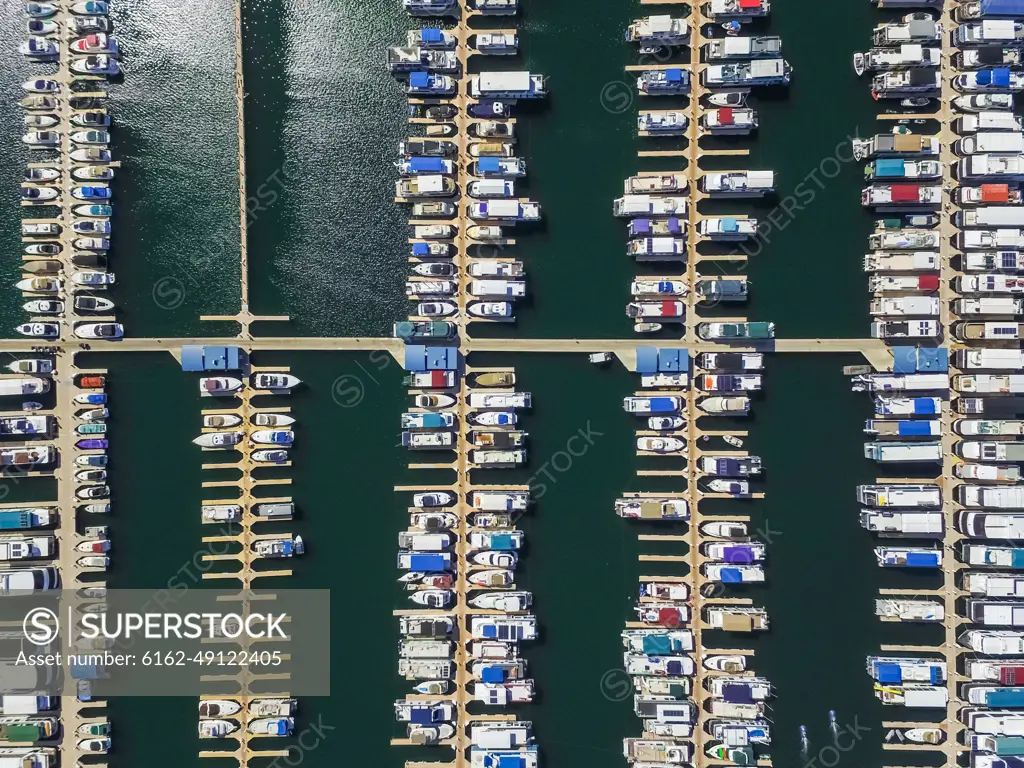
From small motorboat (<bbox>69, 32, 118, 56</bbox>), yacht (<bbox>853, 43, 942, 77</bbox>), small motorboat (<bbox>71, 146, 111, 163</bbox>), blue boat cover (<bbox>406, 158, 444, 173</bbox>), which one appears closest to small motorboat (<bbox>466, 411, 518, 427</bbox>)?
blue boat cover (<bbox>406, 158, 444, 173</bbox>)

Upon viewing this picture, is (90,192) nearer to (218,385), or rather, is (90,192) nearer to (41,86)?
(41,86)

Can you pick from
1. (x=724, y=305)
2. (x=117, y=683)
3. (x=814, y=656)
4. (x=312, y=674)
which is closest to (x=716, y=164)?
(x=724, y=305)

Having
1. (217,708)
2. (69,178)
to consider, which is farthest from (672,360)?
(69,178)

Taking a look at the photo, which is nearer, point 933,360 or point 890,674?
point 890,674

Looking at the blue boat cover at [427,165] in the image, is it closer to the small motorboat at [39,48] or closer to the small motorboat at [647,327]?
the small motorboat at [647,327]

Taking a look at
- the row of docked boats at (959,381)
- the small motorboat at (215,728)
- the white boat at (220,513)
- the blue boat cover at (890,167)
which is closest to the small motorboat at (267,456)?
the white boat at (220,513)

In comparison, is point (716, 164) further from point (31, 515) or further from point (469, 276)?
Result: point (31, 515)

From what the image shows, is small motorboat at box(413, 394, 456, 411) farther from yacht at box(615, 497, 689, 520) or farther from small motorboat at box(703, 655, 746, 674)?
small motorboat at box(703, 655, 746, 674)
